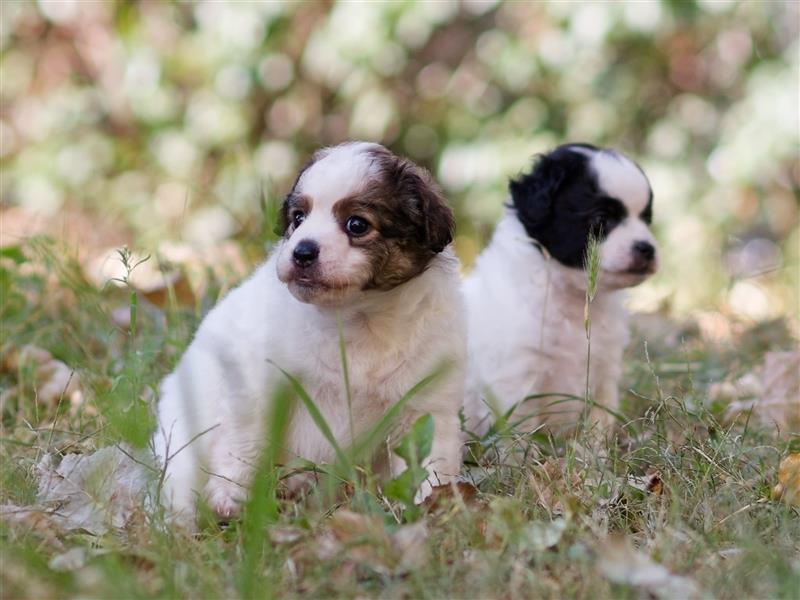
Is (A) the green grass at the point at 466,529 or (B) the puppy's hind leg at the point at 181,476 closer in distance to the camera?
(A) the green grass at the point at 466,529

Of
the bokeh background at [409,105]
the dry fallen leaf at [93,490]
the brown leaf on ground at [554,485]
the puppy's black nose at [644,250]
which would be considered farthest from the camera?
the bokeh background at [409,105]

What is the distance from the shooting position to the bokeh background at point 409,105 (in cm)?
843

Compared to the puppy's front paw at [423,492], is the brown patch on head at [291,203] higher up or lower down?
higher up

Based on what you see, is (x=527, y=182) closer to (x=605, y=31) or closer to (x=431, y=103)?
(x=605, y=31)

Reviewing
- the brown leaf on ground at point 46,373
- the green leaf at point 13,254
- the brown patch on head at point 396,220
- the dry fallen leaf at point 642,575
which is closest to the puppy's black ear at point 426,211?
the brown patch on head at point 396,220

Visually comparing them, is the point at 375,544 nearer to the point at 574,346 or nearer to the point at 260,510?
the point at 260,510

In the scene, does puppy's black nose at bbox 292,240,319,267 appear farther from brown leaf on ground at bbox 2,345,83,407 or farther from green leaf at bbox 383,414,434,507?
brown leaf on ground at bbox 2,345,83,407

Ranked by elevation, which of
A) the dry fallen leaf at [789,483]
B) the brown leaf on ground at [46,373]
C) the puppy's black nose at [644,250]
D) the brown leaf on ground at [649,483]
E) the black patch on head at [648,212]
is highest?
the black patch on head at [648,212]

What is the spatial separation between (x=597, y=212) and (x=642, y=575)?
8.69 ft

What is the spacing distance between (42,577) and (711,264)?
276 inches

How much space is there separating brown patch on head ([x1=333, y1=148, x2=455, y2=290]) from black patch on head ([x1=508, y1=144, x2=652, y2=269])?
1213 mm

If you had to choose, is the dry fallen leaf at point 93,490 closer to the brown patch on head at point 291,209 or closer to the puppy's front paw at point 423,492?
the puppy's front paw at point 423,492

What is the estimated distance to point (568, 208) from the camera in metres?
5.05

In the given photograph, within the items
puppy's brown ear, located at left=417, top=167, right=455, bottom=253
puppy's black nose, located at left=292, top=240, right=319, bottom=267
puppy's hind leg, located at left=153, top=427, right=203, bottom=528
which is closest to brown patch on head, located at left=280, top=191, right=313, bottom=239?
puppy's black nose, located at left=292, top=240, right=319, bottom=267
